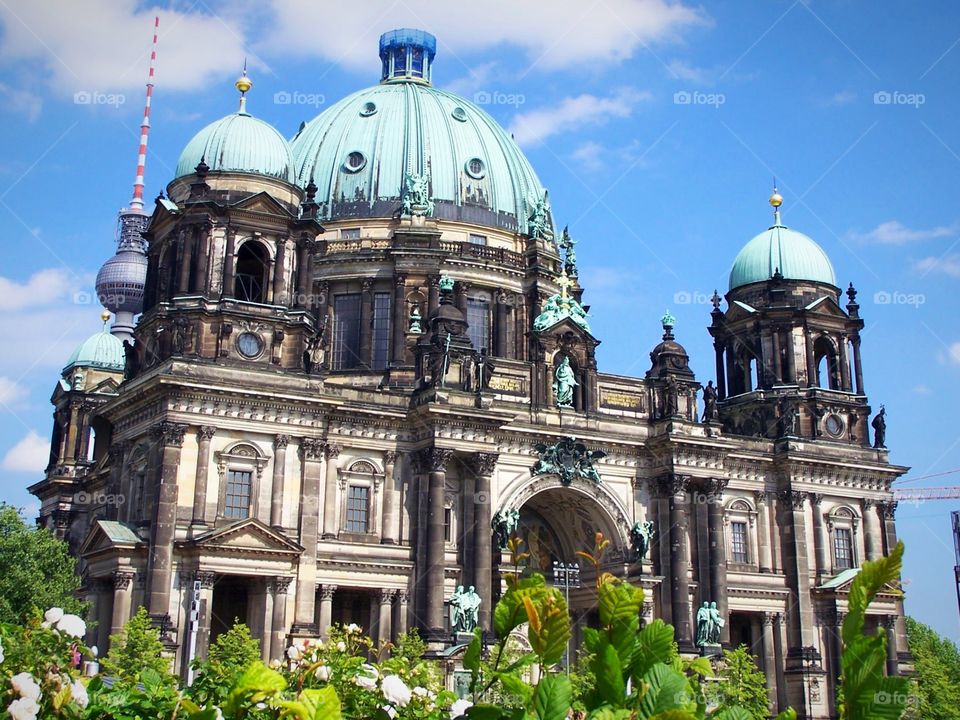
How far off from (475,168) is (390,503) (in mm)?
25600

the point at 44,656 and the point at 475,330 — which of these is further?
the point at 475,330

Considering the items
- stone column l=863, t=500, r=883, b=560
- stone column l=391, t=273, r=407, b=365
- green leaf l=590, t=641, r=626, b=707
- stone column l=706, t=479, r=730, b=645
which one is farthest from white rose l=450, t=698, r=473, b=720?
stone column l=863, t=500, r=883, b=560

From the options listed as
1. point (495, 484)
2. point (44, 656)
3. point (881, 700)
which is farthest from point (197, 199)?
point (881, 700)

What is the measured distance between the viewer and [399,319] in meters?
66.7

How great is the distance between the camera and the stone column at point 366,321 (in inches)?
2630

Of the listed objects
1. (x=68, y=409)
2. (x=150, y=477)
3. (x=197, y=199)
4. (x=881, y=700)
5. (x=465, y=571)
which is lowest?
(x=881, y=700)

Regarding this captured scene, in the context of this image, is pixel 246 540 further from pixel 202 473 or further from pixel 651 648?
pixel 651 648

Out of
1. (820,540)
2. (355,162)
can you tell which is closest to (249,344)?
(355,162)

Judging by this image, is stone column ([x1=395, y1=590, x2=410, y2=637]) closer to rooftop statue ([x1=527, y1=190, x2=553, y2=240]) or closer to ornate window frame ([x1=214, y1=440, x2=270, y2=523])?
ornate window frame ([x1=214, y1=440, x2=270, y2=523])

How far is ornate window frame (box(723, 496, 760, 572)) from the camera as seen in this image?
6512 centimetres

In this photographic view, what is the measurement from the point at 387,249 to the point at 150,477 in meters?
Answer: 22.3

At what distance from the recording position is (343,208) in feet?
233

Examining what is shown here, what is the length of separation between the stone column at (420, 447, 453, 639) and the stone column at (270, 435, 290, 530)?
7.17 meters

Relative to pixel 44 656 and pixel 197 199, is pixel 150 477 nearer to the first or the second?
pixel 197 199
